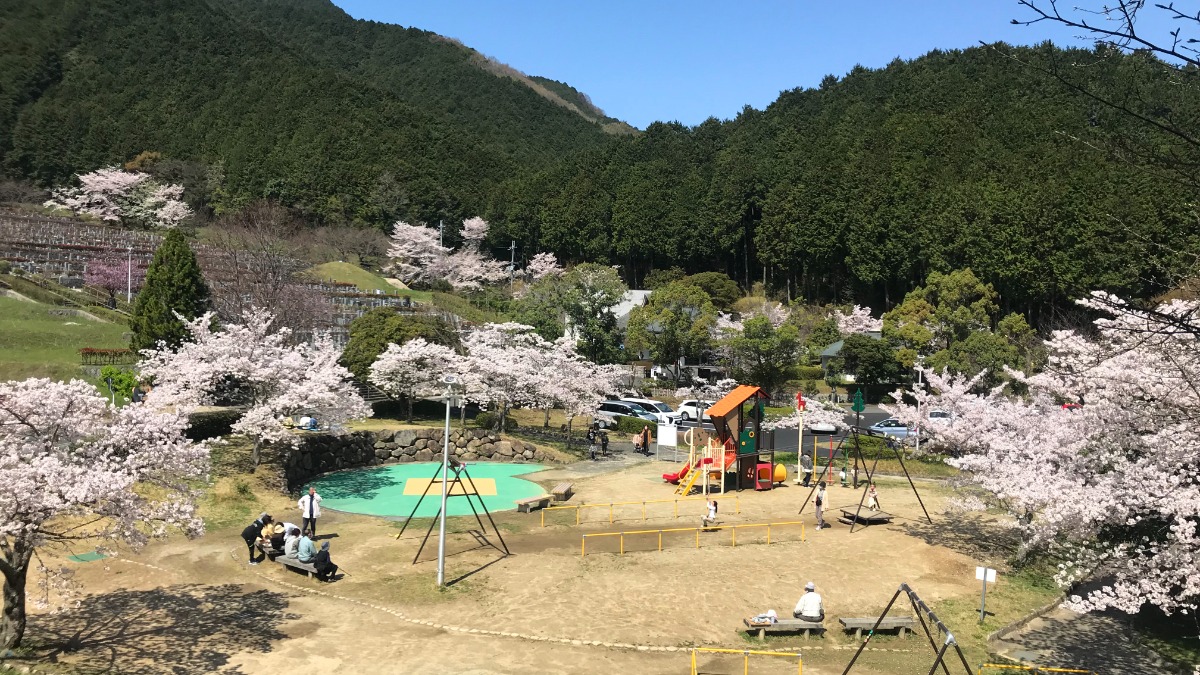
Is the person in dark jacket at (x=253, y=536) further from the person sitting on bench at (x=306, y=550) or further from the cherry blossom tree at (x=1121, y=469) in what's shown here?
the cherry blossom tree at (x=1121, y=469)

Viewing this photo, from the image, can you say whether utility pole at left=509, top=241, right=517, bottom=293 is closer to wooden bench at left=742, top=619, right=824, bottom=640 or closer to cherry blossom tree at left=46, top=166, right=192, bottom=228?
cherry blossom tree at left=46, top=166, right=192, bottom=228

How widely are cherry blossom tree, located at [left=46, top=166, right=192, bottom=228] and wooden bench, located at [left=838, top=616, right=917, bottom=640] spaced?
261 ft

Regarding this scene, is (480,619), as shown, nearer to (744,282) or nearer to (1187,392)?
(1187,392)

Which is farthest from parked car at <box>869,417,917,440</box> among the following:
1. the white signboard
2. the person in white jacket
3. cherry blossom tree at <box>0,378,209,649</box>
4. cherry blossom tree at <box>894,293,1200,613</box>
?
cherry blossom tree at <box>0,378,209,649</box>

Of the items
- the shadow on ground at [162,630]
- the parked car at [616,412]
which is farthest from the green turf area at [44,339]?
the parked car at [616,412]

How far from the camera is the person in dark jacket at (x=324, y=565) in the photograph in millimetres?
16250

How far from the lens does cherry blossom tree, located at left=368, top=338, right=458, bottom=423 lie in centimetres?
3416

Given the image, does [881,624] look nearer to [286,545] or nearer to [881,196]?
[286,545]

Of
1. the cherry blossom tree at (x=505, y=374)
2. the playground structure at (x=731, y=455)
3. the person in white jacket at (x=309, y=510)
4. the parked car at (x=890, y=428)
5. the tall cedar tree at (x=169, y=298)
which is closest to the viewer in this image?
the person in white jacket at (x=309, y=510)

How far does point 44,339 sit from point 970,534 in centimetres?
4110

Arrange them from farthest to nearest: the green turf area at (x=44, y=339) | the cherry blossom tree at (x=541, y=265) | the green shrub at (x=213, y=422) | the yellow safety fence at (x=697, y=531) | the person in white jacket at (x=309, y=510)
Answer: the cherry blossom tree at (x=541, y=265)
the green turf area at (x=44, y=339)
the green shrub at (x=213, y=422)
the yellow safety fence at (x=697, y=531)
the person in white jacket at (x=309, y=510)

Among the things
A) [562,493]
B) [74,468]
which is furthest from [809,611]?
[74,468]

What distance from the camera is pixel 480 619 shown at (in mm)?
14594

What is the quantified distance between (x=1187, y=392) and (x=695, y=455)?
651 inches
